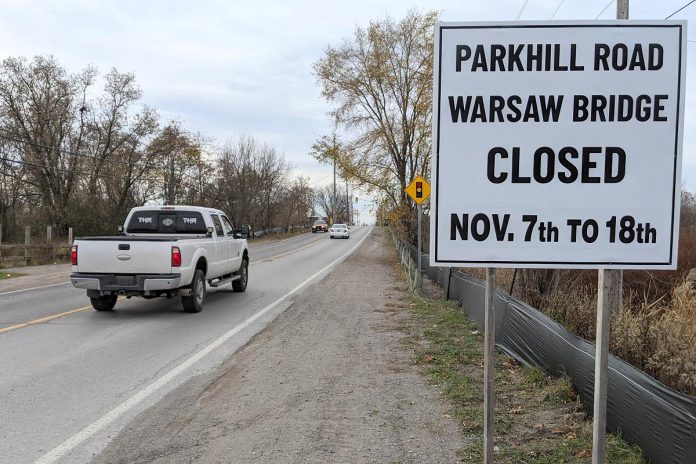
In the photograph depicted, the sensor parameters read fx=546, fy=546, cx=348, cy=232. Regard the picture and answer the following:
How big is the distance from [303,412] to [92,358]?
3.48 metres

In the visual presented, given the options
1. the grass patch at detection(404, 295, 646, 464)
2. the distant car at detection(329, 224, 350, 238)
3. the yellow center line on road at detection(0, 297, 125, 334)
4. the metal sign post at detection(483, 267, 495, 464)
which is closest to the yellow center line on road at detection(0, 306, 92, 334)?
the yellow center line on road at detection(0, 297, 125, 334)

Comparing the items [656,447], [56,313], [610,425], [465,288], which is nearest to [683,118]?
[656,447]

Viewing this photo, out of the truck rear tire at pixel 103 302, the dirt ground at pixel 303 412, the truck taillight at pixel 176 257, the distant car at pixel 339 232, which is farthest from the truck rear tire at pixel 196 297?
the distant car at pixel 339 232

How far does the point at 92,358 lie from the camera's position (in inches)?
274

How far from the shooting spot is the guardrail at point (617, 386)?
3.32m

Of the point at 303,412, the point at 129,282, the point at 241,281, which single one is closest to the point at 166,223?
the point at 129,282

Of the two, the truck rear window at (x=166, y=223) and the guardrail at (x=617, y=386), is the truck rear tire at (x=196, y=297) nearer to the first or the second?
the truck rear window at (x=166, y=223)

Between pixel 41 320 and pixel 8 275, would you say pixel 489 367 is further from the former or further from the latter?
pixel 8 275

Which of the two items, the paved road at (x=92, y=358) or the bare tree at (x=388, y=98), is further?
the bare tree at (x=388, y=98)

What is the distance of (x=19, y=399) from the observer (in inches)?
209

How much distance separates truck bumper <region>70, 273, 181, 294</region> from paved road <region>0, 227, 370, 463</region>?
0.57 meters

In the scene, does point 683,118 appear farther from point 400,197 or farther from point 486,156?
point 400,197

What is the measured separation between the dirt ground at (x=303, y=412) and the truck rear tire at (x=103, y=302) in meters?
3.96

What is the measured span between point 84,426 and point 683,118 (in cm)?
488
